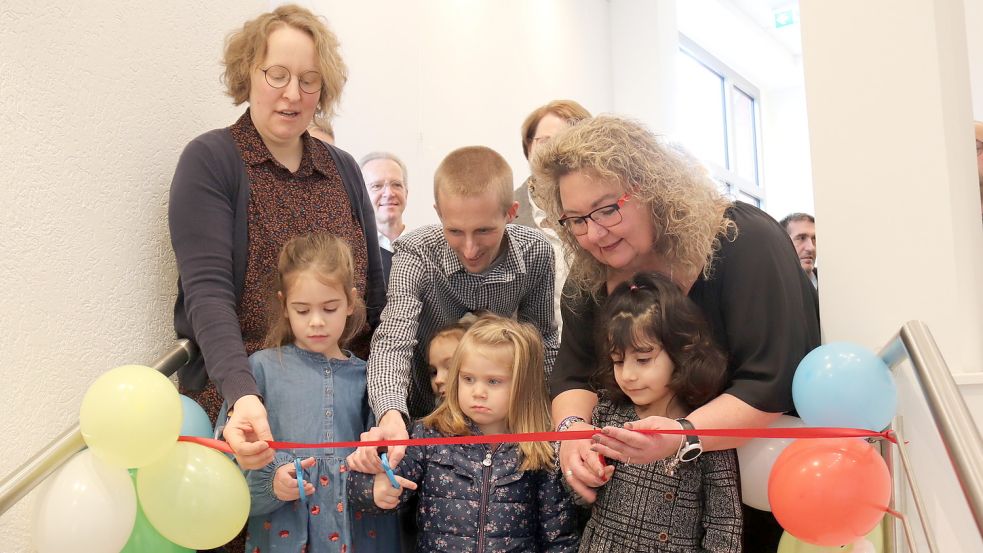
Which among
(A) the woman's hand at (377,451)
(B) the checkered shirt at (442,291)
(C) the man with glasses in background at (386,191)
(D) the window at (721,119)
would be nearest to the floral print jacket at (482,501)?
(A) the woman's hand at (377,451)

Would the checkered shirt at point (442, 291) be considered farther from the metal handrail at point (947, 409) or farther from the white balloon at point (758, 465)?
the metal handrail at point (947, 409)

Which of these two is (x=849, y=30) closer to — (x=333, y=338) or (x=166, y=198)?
(x=333, y=338)

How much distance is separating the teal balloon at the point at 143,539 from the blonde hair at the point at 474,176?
109 centimetres

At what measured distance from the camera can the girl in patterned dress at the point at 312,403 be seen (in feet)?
7.34

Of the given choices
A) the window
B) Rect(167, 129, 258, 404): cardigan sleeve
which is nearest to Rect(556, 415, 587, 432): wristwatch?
Rect(167, 129, 258, 404): cardigan sleeve

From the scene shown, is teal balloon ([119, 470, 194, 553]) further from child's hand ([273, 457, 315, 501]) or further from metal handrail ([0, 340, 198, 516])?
child's hand ([273, 457, 315, 501])

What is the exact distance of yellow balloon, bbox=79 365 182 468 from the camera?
1799mm

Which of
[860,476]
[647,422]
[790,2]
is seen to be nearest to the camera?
[860,476]

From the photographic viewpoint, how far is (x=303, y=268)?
234 centimetres

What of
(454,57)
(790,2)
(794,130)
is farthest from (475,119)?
(794,130)

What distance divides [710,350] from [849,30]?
92 cm

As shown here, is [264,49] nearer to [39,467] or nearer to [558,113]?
[39,467]

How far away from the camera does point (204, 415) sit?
2.21 m

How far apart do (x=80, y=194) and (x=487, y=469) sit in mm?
1276
